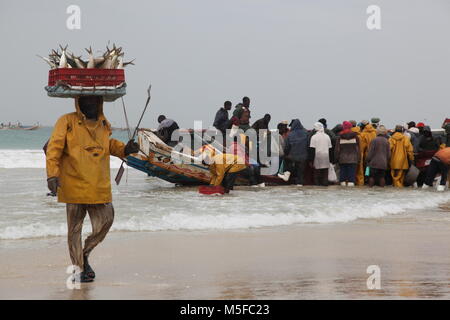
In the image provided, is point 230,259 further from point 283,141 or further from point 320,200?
point 283,141

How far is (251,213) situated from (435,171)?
279 inches

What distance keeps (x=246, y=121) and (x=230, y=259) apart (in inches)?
385

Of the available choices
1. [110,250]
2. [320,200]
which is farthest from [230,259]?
[320,200]

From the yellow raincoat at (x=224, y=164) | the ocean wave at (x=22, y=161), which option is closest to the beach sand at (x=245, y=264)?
the yellow raincoat at (x=224, y=164)

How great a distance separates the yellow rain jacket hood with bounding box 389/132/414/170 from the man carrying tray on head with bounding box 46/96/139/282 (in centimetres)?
1257

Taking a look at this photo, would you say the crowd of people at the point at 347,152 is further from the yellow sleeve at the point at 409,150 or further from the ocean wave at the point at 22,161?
the ocean wave at the point at 22,161

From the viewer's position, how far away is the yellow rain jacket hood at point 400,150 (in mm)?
18172

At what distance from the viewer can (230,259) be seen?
793cm

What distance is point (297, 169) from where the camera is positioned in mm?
18234

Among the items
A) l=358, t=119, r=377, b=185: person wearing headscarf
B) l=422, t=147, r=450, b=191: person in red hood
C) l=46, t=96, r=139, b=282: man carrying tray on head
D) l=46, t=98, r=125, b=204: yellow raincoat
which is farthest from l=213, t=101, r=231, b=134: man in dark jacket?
l=46, t=98, r=125, b=204: yellow raincoat

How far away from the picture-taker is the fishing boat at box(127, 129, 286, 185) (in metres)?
17.0

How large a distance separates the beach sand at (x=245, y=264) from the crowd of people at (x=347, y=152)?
7.17m

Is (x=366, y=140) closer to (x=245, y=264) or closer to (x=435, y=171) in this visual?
(x=435, y=171)

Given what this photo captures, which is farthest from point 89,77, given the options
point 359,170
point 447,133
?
point 447,133
